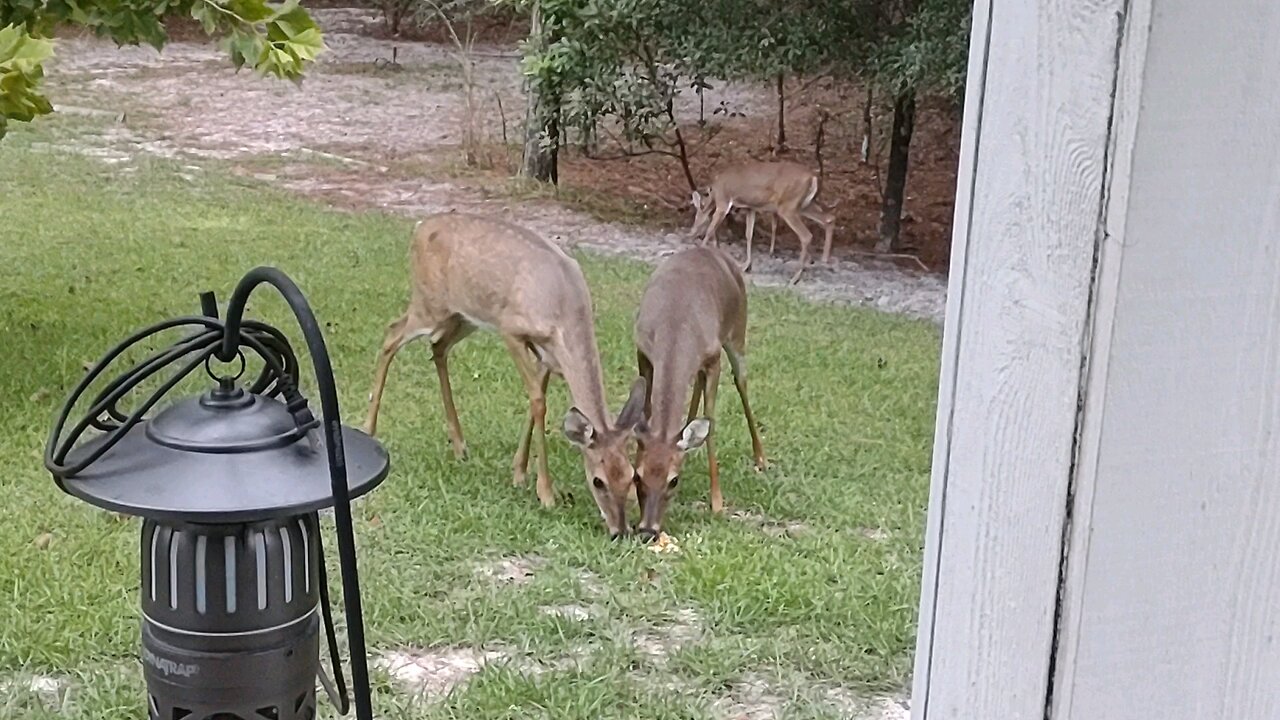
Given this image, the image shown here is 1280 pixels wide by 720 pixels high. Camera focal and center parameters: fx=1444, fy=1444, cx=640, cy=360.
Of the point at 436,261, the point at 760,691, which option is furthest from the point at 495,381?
the point at 760,691

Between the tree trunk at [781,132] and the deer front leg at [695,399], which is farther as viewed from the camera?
the tree trunk at [781,132]

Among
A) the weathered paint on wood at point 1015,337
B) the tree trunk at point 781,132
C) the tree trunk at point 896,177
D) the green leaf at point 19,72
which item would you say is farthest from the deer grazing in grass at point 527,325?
the tree trunk at point 781,132

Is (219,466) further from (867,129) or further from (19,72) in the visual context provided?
(867,129)

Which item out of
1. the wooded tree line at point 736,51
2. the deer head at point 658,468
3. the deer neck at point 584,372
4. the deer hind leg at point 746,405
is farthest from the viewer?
the wooded tree line at point 736,51

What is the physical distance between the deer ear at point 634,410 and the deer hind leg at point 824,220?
6092 millimetres

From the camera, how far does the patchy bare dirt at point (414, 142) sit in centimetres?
1109

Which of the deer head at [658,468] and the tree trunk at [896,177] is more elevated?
the tree trunk at [896,177]

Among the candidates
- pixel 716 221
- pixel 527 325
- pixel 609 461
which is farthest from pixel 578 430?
pixel 716 221

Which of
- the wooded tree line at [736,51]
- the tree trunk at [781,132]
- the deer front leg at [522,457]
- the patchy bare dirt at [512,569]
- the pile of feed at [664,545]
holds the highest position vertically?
the wooded tree line at [736,51]

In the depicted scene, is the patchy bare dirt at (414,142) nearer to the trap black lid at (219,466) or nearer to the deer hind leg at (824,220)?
the deer hind leg at (824,220)

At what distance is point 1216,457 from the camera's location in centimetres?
89

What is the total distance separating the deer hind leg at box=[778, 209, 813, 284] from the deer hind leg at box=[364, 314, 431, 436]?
4.84m

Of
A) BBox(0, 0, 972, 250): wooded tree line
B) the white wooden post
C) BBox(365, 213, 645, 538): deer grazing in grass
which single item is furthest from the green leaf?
the white wooden post

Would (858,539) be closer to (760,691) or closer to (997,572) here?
(760,691)
